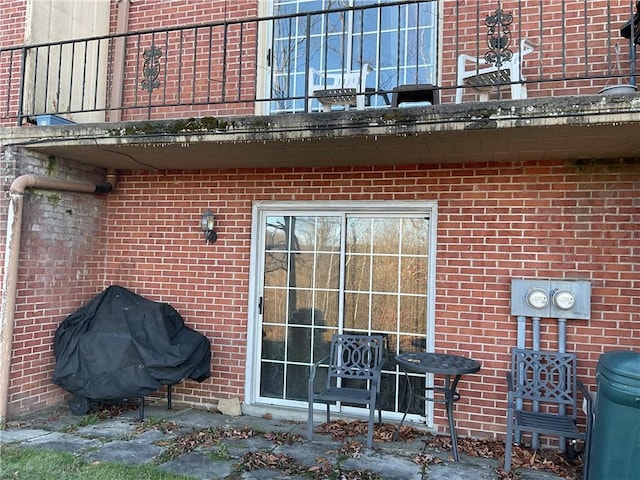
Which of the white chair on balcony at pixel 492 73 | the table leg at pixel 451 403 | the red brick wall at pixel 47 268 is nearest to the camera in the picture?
the table leg at pixel 451 403

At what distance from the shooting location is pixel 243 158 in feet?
16.1

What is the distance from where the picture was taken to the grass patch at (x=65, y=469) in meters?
3.66

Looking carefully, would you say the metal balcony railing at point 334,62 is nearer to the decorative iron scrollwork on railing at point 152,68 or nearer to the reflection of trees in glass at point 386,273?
the decorative iron scrollwork on railing at point 152,68

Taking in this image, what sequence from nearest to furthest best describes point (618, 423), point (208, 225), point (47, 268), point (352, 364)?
1. point (618, 423)
2. point (352, 364)
3. point (47, 268)
4. point (208, 225)

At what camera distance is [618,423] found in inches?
130

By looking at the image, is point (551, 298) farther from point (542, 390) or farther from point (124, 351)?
point (124, 351)

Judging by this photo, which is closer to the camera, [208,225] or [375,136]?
[375,136]

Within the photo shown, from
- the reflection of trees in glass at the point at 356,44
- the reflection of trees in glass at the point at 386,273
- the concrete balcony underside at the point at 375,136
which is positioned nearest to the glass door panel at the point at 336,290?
the reflection of trees in glass at the point at 386,273

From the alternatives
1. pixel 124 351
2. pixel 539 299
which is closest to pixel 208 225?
pixel 124 351

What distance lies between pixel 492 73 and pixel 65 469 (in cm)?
477

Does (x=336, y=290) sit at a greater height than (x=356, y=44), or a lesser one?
lesser

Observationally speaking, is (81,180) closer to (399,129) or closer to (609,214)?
(399,129)

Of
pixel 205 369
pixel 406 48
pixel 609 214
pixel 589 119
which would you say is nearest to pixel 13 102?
pixel 205 369

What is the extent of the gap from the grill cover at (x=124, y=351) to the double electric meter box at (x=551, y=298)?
3.13 metres
